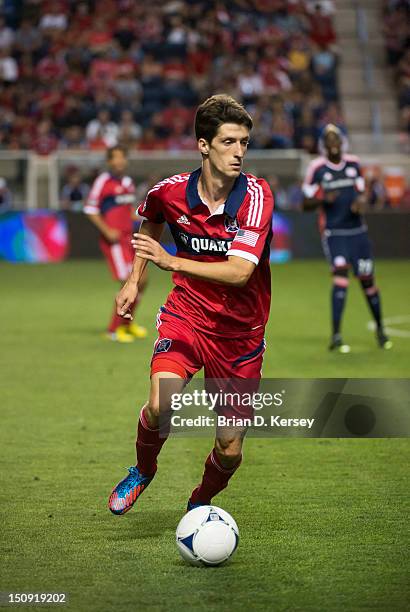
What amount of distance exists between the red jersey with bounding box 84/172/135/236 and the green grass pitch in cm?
180

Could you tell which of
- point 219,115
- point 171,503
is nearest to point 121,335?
point 171,503

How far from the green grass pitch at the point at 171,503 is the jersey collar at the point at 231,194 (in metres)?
1.55

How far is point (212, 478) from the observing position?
5.29 meters

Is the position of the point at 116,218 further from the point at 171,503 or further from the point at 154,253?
the point at 154,253

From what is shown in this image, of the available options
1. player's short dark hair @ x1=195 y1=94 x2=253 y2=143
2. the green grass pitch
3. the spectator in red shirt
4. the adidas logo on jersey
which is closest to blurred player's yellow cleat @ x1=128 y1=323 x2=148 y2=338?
the green grass pitch

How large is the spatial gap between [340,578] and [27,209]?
17072 mm

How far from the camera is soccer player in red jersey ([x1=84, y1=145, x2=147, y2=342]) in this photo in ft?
40.3

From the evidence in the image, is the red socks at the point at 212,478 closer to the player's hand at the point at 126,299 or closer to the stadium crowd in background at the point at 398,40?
the player's hand at the point at 126,299

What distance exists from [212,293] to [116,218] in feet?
24.5

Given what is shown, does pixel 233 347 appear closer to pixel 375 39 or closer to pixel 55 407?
pixel 55 407

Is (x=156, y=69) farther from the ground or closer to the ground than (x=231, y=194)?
closer to the ground

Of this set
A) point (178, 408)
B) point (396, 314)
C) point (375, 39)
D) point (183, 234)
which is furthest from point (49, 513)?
point (375, 39)

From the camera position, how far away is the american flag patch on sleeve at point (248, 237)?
5.00m

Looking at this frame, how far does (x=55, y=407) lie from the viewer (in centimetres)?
862
